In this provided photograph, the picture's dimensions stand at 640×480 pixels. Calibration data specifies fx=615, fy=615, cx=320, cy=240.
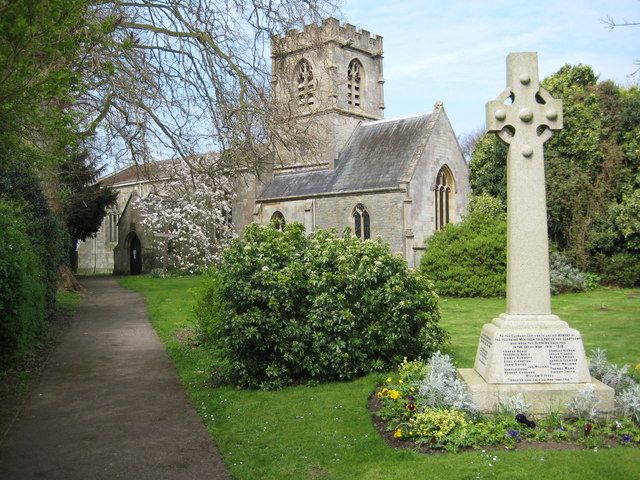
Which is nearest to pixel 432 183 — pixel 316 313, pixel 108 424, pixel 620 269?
pixel 620 269

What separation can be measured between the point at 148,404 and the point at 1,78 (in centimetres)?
461

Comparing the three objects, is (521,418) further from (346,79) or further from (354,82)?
(354,82)

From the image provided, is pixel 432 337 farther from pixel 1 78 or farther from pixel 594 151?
pixel 594 151

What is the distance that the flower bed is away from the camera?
6008 millimetres

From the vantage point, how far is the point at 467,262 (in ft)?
74.3

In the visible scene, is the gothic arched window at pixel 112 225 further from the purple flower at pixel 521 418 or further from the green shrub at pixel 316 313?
the purple flower at pixel 521 418

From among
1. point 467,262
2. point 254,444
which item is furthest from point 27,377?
point 467,262

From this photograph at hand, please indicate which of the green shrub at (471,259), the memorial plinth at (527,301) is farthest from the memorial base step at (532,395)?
the green shrub at (471,259)

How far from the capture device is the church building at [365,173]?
30000mm

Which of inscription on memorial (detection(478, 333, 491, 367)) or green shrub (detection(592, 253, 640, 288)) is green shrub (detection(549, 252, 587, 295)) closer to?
green shrub (detection(592, 253, 640, 288))

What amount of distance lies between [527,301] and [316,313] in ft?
10.4

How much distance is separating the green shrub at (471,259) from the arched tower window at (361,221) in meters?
7.15

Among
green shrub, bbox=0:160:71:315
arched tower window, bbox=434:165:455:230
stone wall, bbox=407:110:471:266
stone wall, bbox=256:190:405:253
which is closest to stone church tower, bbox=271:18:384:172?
stone wall, bbox=256:190:405:253

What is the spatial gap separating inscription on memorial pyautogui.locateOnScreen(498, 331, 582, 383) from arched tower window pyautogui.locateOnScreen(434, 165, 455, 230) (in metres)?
25.5
